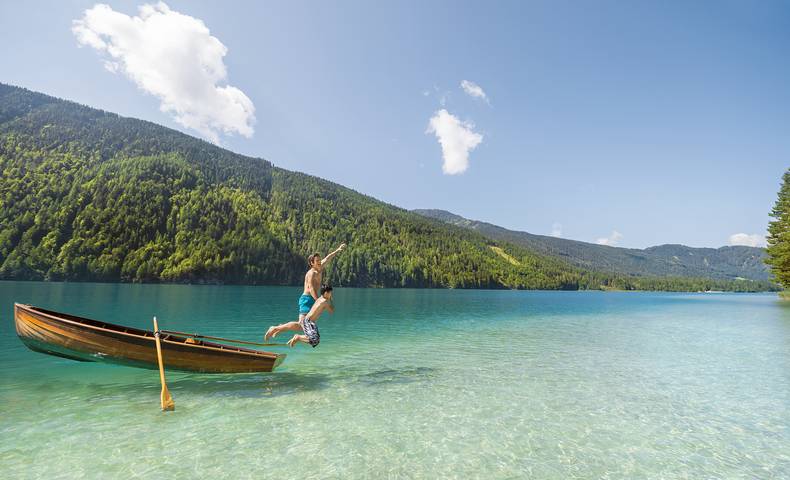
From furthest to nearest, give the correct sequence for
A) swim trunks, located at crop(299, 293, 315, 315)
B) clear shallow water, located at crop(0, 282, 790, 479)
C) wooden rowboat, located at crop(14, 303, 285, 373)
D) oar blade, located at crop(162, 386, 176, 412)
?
1. swim trunks, located at crop(299, 293, 315, 315)
2. wooden rowboat, located at crop(14, 303, 285, 373)
3. oar blade, located at crop(162, 386, 176, 412)
4. clear shallow water, located at crop(0, 282, 790, 479)

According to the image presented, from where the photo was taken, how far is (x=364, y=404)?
1205 centimetres

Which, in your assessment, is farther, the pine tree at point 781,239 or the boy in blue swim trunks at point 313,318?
the pine tree at point 781,239

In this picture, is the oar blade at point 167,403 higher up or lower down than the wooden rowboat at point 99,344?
lower down

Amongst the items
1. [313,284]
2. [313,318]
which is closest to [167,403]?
[313,318]

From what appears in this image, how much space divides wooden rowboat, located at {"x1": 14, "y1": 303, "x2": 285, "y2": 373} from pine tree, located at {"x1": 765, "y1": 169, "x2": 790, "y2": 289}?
91956mm

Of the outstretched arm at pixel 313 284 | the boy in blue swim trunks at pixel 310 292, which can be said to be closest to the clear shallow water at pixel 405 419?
the boy in blue swim trunks at pixel 310 292

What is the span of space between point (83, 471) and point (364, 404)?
705cm

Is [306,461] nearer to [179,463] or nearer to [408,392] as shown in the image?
[179,463]

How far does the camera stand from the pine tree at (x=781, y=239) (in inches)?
2643

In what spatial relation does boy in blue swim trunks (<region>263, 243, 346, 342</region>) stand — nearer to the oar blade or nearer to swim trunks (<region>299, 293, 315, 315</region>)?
swim trunks (<region>299, 293, 315, 315</region>)

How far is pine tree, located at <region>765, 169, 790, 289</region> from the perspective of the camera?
67.1 meters

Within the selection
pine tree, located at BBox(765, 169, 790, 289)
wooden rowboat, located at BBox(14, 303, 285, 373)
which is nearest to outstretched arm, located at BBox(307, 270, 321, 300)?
wooden rowboat, located at BBox(14, 303, 285, 373)

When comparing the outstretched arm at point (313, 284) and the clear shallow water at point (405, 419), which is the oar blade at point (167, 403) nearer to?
the clear shallow water at point (405, 419)

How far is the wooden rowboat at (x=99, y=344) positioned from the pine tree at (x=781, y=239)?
91956 mm
